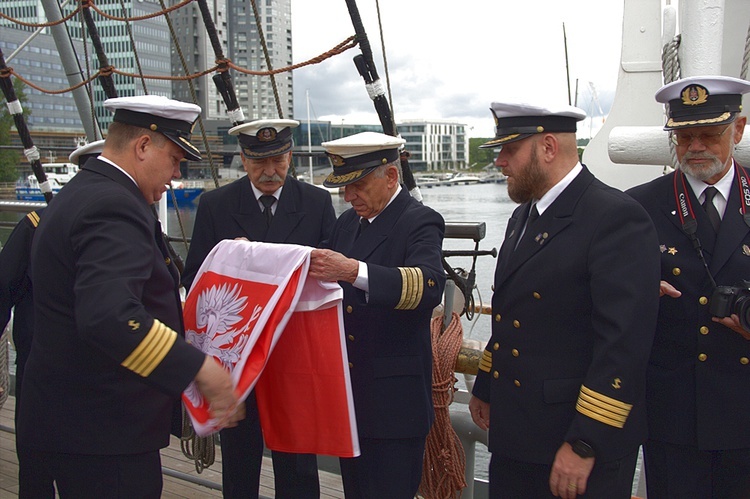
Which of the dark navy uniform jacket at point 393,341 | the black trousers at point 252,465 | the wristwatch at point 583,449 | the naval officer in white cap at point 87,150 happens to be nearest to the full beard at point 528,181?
the dark navy uniform jacket at point 393,341

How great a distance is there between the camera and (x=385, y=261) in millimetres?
2592

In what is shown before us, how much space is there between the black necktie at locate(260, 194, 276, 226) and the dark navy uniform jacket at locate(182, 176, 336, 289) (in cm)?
2

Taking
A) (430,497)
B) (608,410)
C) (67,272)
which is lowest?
(430,497)

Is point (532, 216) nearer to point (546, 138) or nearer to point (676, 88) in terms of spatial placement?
point (546, 138)

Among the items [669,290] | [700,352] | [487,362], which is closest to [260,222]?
[487,362]

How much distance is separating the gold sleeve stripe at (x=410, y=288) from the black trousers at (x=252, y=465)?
0.95 meters

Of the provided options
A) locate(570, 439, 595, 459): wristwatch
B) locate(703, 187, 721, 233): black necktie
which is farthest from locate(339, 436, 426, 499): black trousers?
locate(703, 187, 721, 233): black necktie

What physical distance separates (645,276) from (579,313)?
225 millimetres

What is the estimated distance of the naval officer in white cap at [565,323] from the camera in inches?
78.5

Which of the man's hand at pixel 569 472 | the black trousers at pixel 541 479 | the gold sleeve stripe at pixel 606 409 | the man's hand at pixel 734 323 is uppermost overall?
the man's hand at pixel 734 323

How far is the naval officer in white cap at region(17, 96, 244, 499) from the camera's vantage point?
6.14ft

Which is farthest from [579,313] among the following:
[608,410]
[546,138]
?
[546,138]

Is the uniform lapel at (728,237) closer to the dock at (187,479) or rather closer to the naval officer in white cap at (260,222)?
the naval officer in white cap at (260,222)

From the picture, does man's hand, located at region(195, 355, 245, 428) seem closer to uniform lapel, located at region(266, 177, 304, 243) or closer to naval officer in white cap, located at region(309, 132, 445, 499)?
Answer: naval officer in white cap, located at region(309, 132, 445, 499)
